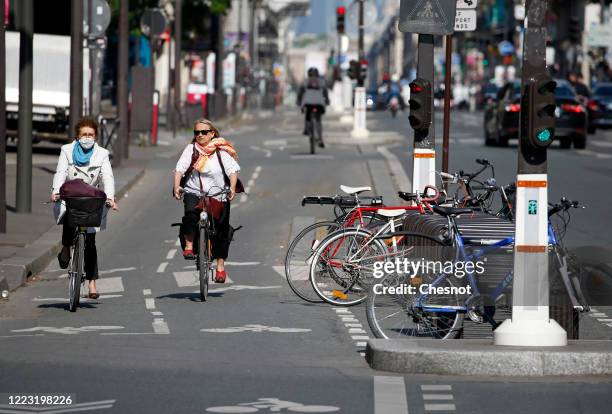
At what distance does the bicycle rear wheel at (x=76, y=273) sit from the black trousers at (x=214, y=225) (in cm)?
104

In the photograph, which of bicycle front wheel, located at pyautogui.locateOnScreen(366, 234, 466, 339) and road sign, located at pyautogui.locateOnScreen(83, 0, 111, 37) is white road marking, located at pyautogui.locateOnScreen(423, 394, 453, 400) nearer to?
bicycle front wheel, located at pyautogui.locateOnScreen(366, 234, 466, 339)

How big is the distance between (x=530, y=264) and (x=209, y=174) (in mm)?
4861

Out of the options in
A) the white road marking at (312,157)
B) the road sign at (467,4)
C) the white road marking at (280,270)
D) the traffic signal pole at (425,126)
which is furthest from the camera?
the white road marking at (312,157)

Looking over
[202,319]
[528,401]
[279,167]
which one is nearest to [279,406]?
[528,401]

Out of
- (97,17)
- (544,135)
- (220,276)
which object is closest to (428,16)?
(220,276)

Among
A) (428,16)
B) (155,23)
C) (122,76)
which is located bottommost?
(122,76)

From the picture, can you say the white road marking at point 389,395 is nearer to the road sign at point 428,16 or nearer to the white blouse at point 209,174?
the white blouse at point 209,174

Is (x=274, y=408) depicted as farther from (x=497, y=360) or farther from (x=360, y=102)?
(x=360, y=102)

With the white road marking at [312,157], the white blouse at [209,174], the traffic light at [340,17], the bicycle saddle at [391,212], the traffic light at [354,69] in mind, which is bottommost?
the white road marking at [312,157]

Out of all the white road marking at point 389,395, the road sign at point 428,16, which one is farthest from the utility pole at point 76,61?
the white road marking at point 389,395

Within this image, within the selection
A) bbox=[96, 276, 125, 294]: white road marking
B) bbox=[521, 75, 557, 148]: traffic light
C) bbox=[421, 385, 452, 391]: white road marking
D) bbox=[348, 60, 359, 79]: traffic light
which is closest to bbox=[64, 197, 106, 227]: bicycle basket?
bbox=[96, 276, 125, 294]: white road marking

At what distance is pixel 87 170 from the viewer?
1462 centimetres

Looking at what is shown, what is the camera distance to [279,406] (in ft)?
29.8

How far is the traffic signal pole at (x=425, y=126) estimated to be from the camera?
52.2ft
